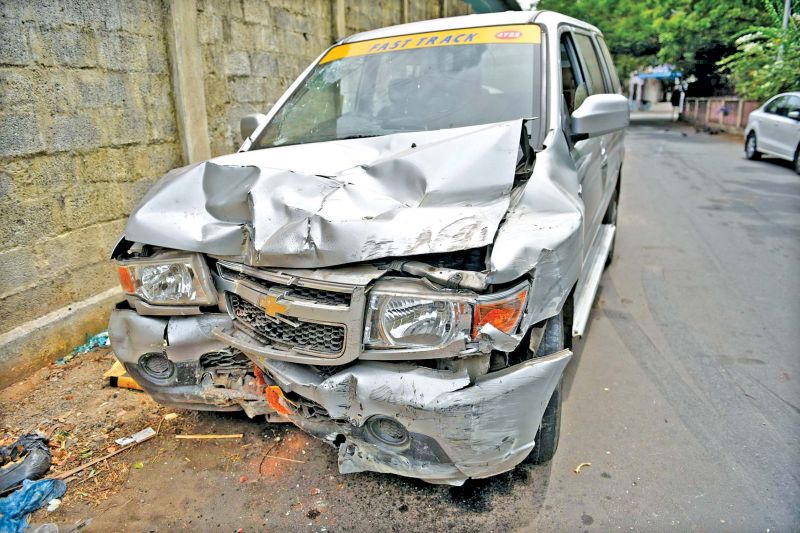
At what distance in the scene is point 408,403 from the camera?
1931mm

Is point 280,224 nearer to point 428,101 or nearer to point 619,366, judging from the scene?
point 428,101

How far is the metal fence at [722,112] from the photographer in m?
19.3

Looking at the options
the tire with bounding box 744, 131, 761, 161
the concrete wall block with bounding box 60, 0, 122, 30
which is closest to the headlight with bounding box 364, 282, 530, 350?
the concrete wall block with bounding box 60, 0, 122, 30

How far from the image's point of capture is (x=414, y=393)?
1925mm

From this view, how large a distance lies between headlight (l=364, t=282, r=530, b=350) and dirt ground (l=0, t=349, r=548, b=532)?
88cm

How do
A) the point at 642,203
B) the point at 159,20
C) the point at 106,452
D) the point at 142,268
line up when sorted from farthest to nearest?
the point at 642,203 → the point at 159,20 → the point at 106,452 → the point at 142,268

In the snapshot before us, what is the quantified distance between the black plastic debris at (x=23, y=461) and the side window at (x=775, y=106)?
45.9 ft

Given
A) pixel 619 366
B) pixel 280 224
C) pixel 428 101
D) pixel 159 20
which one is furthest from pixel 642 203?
pixel 280 224

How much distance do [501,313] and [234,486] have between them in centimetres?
155

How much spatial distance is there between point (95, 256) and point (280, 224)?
264 cm

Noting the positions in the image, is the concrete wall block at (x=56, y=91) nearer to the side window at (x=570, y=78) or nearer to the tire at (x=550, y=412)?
the side window at (x=570, y=78)

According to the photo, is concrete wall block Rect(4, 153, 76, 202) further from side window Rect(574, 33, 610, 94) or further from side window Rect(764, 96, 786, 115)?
side window Rect(764, 96, 786, 115)

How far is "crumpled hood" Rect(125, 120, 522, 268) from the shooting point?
201 centimetres

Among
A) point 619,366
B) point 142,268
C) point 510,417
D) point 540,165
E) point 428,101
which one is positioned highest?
point 428,101
